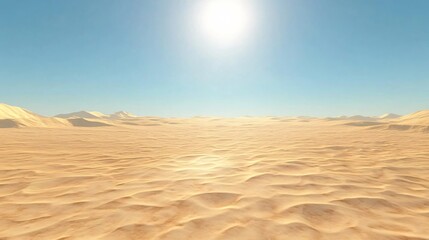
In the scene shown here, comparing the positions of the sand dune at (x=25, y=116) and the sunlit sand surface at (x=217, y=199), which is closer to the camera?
the sunlit sand surface at (x=217, y=199)

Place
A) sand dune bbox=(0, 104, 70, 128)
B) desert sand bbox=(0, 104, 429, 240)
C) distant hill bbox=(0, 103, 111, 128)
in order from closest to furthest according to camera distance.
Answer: desert sand bbox=(0, 104, 429, 240)
sand dune bbox=(0, 104, 70, 128)
distant hill bbox=(0, 103, 111, 128)

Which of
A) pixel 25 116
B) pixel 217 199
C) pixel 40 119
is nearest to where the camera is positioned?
pixel 217 199

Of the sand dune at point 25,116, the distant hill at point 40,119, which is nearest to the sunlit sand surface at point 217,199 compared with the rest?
the distant hill at point 40,119

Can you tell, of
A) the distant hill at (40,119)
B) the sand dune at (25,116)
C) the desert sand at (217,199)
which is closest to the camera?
the desert sand at (217,199)

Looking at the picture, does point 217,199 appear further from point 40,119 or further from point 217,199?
point 40,119

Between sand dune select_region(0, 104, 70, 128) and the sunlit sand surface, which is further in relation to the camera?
sand dune select_region(0, 104, 70, 128)

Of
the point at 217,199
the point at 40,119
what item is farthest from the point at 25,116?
the point at 217,199

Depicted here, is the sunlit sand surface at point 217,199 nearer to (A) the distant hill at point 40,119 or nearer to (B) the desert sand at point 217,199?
(B) the desert sand at point 217,199

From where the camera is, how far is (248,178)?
382cm

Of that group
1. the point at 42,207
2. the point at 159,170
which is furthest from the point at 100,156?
the point at 42,207

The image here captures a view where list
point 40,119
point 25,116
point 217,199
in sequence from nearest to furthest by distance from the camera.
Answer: point 217,199 < point 40,119 < point 25,116

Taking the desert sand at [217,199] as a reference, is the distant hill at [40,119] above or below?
above


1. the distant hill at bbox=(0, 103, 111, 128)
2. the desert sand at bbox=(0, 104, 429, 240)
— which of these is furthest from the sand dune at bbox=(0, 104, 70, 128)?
the desert sand at bbox=(0, 104, 429, 240)

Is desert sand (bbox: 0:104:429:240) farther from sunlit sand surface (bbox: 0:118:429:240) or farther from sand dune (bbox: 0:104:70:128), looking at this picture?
sand dune (bbox: 0:104:70:128)
